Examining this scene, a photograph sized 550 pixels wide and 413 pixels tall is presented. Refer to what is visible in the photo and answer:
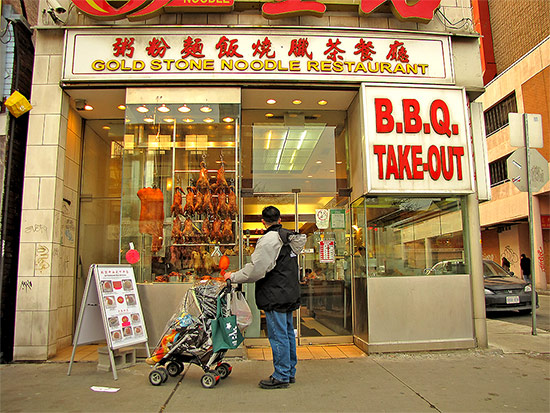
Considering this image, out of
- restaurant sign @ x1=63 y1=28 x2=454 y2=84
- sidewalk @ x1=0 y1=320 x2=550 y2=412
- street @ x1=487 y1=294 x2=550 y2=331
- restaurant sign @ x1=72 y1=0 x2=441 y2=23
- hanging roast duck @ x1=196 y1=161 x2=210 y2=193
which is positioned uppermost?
restaurant sign @ x1=72 y1=0 x2=441 y2=23

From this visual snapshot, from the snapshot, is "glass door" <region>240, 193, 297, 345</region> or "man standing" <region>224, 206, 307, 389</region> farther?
"glass door" <region>240, 193, 297, 345</region>

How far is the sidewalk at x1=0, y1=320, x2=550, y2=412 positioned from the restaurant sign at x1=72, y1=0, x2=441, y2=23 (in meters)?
5.20

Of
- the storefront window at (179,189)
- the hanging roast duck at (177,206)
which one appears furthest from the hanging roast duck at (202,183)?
the hanging roast duck at (177,206)

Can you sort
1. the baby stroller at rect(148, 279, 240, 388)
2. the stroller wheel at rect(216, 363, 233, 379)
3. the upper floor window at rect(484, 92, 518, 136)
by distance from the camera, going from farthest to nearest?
the upper floor window at rect(484, 92, 518, 136) → the stroller wheel at rect(216, 363, 233, 379) → the baby stroller at rect(148, 279, 240, 388)

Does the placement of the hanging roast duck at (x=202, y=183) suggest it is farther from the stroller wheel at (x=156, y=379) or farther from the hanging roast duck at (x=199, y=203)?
the stroller wheel at (x=156, y=379)

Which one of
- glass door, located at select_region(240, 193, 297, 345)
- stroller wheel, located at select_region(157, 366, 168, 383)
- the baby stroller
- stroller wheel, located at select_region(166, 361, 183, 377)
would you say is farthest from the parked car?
stroller wheel, located at select_region(157, 366, 168, 383)

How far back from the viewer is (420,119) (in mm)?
6551

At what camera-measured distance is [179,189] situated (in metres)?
6.68

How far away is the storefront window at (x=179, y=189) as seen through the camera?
21.4 feet

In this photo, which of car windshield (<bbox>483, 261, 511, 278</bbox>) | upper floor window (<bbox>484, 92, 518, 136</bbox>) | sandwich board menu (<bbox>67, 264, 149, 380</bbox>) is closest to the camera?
sandwich board menu (<bbox>67, 264, 149, 380</bbox>)

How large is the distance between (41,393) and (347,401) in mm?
3330

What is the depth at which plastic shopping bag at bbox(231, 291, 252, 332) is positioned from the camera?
15.7 feet

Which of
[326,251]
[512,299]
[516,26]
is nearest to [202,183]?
[326,251]

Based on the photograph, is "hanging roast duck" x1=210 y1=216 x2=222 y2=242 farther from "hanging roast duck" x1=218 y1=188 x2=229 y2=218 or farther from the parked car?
the parked car
